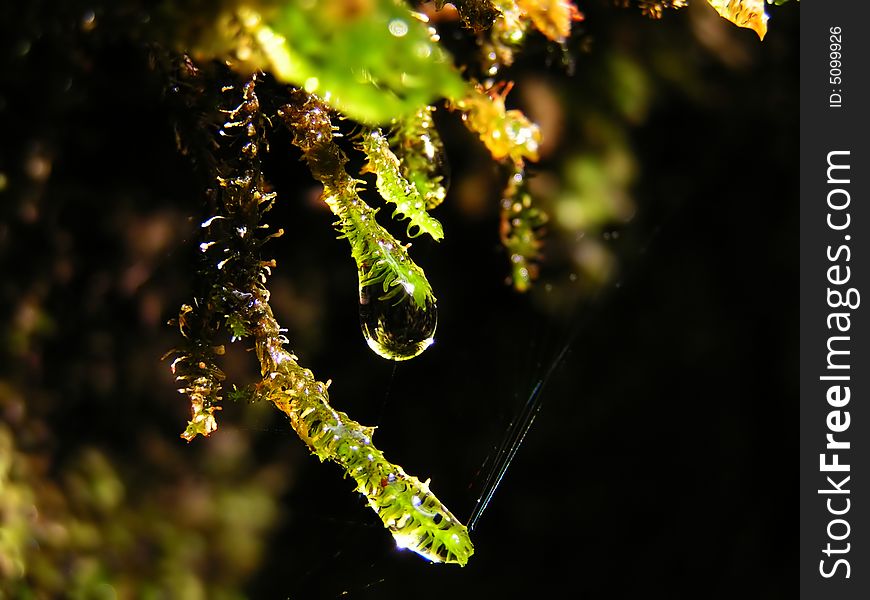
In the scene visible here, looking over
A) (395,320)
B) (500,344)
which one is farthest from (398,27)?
(500,344)

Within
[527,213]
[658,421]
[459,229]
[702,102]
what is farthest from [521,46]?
[658,421]

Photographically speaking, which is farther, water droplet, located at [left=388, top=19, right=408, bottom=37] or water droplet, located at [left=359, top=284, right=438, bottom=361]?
water droplet, located at [left=359, top=284, right=438, bottom=361]

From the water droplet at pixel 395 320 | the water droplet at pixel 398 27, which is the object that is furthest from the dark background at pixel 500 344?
the water droplet at pixel 398 27

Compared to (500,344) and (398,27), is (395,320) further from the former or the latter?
(500,344)

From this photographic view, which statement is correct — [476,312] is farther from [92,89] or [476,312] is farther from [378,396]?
[92,89]

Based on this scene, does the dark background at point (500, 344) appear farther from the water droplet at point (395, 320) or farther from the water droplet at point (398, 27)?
the water droplet at point (398, 27)

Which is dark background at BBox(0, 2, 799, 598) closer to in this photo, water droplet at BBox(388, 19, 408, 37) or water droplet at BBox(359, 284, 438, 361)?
water droplet at BBox(359, 284, 438, 361)

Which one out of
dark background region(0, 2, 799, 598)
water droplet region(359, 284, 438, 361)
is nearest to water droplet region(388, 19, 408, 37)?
water droplet region(359, 284, 438, 361)
